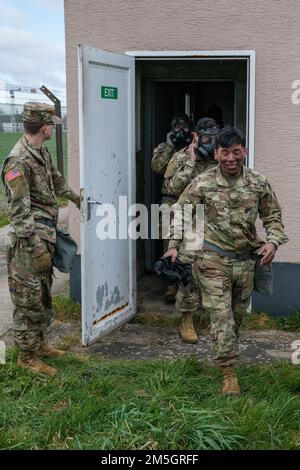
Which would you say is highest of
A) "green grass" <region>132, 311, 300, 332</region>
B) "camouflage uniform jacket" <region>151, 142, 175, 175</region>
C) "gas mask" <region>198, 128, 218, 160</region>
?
"gas mask" <region>198, 128, 218, 160</region>

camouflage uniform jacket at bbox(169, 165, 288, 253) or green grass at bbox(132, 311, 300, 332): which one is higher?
camouflage uniform jacket at bbox(169, 165, 288, 253)

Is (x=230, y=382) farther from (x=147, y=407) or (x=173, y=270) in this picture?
(x=173, y=270)

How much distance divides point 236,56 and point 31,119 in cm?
214

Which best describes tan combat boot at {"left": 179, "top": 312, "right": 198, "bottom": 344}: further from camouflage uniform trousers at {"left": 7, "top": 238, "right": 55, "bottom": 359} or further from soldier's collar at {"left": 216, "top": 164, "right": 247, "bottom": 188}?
soldier's collar at {"left": 216, "top": 164, "right": 247, "bottom": 188}

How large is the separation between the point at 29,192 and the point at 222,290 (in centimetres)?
148

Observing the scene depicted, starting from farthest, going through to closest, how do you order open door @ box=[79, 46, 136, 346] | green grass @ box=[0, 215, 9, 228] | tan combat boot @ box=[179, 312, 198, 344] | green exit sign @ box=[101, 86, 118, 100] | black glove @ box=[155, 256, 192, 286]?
green grass @ box=[0, 215, 9, 228]
tan combat boot @ box=[179, 312, 198, 344]
green exit sign @ box=[101, 86, 118, 100]
open door @ box=[79, 46, 136, 346]
black glove @ box=[155, 256, 192, 286]

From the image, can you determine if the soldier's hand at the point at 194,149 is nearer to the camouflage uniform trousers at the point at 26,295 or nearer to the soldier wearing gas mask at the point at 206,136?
the soldier wearing gas mask at the point at 206,136

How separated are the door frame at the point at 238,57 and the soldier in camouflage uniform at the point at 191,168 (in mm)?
374

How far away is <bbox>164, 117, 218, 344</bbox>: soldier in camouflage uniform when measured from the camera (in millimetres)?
5730

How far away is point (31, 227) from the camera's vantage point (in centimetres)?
457

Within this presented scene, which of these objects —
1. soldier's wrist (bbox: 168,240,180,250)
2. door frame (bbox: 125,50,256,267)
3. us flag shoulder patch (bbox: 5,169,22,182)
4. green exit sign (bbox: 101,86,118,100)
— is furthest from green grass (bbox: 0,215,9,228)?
soldier's wrist (bbox: 168,240,180,250)

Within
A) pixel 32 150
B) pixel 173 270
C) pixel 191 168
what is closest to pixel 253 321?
pixel 191 168

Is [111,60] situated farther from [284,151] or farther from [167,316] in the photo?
[167,316]

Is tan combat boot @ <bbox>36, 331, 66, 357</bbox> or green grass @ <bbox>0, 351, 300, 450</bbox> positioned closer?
green grass @ <bbox>0, 351, 300, 450</bbox>
